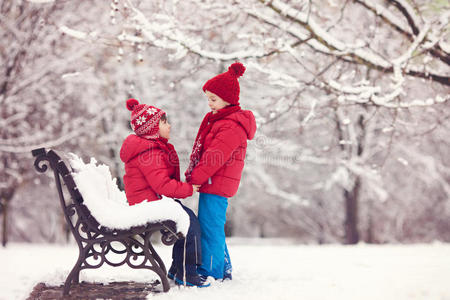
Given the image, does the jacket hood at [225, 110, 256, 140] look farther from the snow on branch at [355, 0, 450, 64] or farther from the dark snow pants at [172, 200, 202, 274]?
the snow on branch at [355, 0, 450, 64]

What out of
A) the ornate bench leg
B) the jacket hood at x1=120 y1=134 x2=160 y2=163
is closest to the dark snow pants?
the jacket hood at x1=120 y1=134 x2=160 y2=163

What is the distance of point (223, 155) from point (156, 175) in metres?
0.54

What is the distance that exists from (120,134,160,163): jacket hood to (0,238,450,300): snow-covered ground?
41.5 inches

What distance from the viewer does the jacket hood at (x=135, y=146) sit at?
3410 millimetres

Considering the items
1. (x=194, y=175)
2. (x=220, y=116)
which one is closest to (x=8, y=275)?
(x=194, y=175)

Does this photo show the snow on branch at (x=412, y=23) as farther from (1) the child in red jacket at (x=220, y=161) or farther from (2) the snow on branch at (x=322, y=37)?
(1) the child in red jacket at (x=220, y=161)

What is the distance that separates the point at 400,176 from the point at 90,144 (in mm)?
8897

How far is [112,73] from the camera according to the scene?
11.2 m

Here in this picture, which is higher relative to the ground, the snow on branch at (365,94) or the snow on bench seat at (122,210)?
the snow on branch at (365,94)

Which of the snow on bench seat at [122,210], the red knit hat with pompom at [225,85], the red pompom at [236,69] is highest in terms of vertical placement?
the red pompom at [236,69]

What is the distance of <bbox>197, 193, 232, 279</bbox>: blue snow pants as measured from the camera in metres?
3.63

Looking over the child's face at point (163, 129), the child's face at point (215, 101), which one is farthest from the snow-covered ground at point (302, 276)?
the child's face at point (215, 101)

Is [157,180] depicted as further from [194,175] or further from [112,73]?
[112,73]

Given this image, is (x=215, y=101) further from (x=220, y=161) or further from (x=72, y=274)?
(x=72, y=274)
